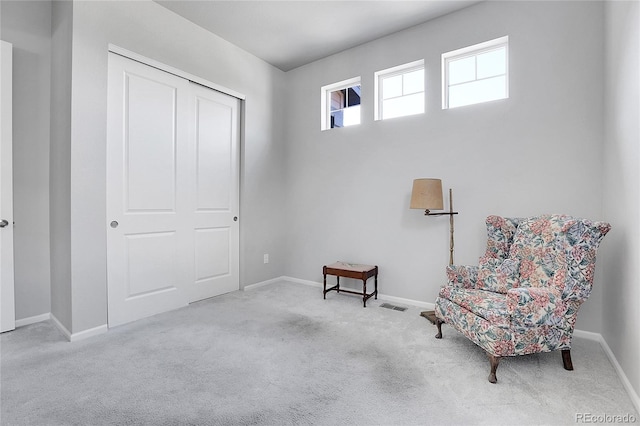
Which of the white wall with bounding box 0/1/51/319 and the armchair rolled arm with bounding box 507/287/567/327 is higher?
the white wall with bounding box 0/1/51/319

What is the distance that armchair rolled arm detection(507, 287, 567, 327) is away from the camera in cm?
187

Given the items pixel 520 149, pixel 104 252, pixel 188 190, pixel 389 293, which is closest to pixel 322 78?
pixel 188 190

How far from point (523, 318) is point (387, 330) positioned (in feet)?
3.69

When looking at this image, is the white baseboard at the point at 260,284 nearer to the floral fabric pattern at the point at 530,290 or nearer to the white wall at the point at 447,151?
the white wall at the point at 447,151

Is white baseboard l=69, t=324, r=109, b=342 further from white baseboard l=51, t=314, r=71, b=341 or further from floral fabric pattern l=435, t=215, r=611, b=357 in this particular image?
floral fabric pattern l=435, t=215, r=611, b=357

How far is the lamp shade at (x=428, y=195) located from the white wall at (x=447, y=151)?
34cm

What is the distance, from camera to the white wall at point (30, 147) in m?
2.71

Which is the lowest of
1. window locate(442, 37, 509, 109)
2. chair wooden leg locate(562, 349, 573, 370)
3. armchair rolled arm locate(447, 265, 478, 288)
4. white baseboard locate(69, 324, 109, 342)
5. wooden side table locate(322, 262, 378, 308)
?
white baseboard locate(69, 324, 109, 342)

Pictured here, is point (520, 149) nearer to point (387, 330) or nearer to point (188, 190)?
point (387, 330)

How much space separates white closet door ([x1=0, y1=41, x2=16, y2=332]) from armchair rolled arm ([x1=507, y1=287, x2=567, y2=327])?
3879 mm

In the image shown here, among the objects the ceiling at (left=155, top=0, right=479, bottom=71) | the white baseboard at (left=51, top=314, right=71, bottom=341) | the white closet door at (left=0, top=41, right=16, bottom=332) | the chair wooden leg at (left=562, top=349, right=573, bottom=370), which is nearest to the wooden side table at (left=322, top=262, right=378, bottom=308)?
the chair wooden leg at (left=562, top=349, right=573, bottom=370)

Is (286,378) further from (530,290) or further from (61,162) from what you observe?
(61,162)

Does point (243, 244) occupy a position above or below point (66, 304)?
above

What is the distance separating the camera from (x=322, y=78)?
4156mm
